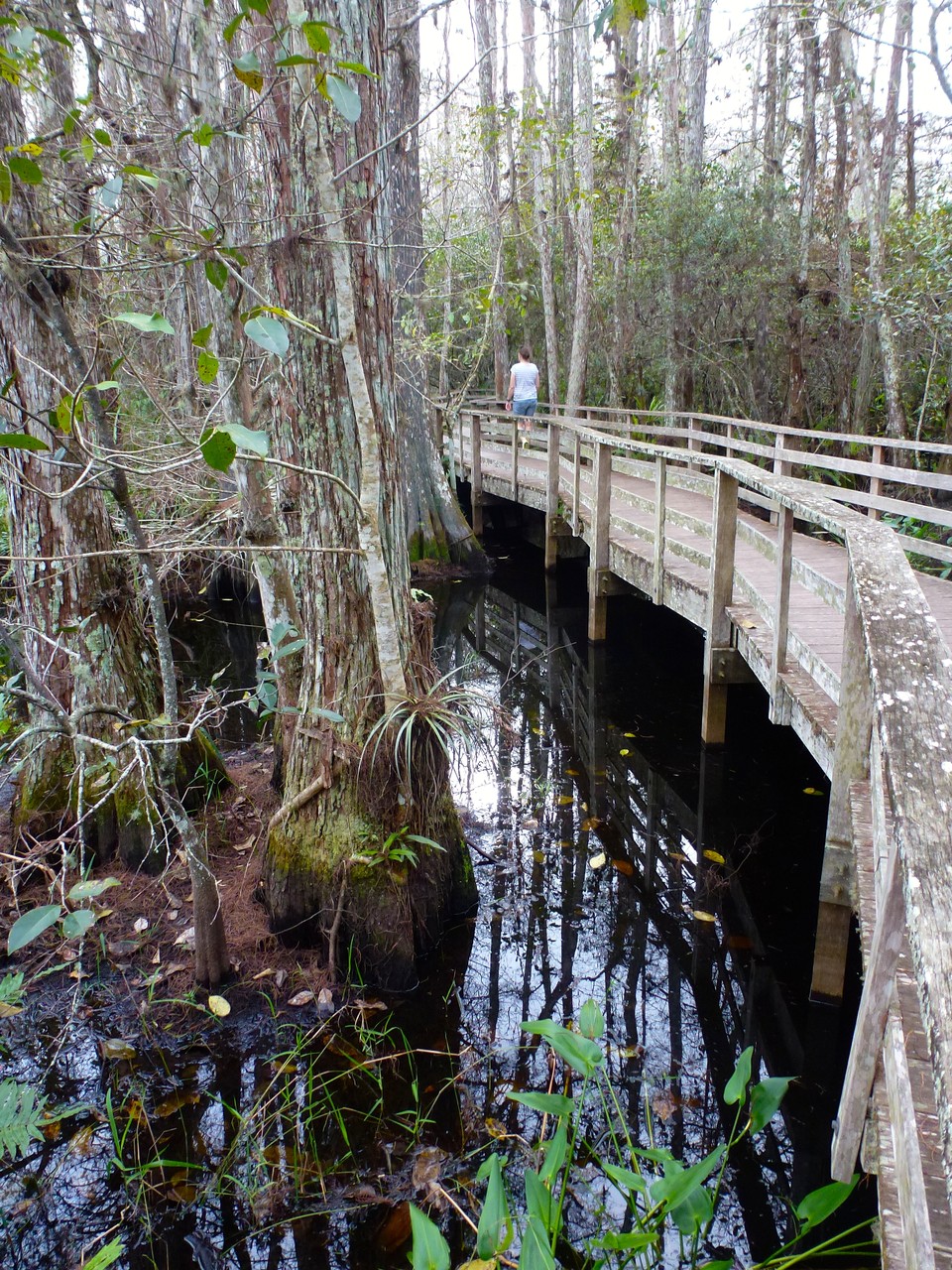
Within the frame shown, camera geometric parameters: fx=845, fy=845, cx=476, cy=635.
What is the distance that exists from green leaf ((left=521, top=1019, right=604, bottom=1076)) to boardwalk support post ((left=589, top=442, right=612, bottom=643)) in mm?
6466

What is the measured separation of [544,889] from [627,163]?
1621 cm

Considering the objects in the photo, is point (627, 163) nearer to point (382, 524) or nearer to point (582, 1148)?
point (382, 524)

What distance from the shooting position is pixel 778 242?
13828 millimetres

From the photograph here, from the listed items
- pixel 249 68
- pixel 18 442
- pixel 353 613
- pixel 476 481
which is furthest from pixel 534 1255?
pixel 476 481

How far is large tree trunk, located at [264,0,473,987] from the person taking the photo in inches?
140

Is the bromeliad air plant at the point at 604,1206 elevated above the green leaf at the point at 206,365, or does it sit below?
below

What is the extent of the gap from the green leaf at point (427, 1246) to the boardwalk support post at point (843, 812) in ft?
6.52

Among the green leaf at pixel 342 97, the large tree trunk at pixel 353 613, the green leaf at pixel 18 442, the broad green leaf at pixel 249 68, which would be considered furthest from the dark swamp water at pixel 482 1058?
the broad green leaf at pixel 249 68

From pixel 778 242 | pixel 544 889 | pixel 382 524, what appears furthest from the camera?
pixel 778 242

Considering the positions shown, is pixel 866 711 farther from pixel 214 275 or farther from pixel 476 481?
pixel 476 481

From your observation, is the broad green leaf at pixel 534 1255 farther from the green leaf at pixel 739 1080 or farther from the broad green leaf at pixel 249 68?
the broad green leaf at pixel 249 68

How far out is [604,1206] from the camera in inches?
113

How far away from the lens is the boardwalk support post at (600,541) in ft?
27.2

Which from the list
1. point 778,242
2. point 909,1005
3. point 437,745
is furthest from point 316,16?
point 778,242
